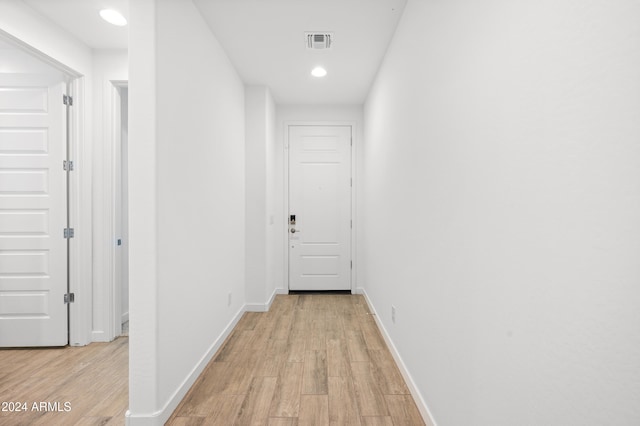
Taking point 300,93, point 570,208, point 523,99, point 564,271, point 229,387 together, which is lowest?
point 229,387

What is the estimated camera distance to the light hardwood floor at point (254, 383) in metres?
1.83

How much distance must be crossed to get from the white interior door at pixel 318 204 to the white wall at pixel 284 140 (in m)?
0.09

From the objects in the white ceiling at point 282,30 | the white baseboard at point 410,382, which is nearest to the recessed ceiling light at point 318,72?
the white ceiling at point 282,30

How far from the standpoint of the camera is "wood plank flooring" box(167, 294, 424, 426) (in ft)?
6.03

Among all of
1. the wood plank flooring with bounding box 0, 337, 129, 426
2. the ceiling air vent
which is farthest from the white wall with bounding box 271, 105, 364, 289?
the wood plank flooring with bounding box 0, 337, 129, 426

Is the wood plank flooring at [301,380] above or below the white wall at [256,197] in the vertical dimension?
below

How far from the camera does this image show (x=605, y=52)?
2.17ft

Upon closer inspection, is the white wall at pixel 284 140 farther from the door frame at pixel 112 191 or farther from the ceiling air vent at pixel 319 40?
the door frame at pixel 112 191

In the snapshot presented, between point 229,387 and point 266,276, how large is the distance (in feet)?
5.71

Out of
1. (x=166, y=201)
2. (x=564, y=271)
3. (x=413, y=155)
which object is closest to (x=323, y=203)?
(x=413, y=155)

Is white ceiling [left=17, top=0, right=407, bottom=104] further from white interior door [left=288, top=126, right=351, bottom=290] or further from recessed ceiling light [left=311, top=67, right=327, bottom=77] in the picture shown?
white interior door [left=288, top=126, right=351, bottom=290]

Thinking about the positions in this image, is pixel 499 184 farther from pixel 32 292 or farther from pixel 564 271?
pixel 32 292

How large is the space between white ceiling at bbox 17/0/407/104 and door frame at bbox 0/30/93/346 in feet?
1.70

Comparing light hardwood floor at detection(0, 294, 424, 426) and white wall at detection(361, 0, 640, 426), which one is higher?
white wall at detection(361, 0, 640, 426)
